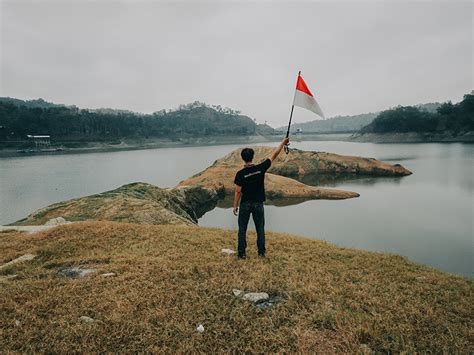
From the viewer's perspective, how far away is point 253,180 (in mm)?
7469

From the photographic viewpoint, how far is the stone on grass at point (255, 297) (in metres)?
5.78

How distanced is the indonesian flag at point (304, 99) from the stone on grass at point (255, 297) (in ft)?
18.7

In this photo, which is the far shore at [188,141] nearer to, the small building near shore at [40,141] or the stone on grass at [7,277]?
the small building near shore at [40,141]

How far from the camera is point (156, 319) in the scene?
5.07m

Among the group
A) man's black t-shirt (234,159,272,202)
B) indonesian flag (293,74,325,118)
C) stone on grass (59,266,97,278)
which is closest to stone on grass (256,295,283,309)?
man's black t-shirt (234,159,272,202)

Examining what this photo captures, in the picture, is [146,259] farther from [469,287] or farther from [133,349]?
[469,287]

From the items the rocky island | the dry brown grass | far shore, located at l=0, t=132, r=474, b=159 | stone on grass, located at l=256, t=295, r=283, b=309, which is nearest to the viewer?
the dry brown grass

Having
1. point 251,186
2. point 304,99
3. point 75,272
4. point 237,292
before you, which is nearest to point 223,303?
point 237,292

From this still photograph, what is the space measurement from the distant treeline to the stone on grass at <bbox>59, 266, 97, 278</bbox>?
133378mm

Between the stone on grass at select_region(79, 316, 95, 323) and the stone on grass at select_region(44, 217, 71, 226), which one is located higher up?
the stone on grass at select_region(79, 316, 95, 323)

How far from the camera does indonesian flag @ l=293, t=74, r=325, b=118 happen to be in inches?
350

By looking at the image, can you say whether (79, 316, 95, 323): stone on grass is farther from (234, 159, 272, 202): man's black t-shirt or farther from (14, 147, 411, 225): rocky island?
(14, 147, 411, 225): rocky island

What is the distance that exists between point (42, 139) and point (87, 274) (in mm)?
138118

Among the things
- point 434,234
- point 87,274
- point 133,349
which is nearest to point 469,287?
point 133,349
